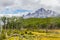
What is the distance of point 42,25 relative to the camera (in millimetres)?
81875

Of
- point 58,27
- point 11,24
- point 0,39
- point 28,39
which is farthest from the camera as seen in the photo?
point 58,27

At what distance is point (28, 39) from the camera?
61.1 ft

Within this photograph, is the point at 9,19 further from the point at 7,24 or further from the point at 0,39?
the point at 0,39

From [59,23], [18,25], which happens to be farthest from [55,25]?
[18,25]

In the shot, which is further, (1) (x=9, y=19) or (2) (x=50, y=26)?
(2) (x=50, y=26)

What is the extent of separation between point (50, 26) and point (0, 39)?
218 ft

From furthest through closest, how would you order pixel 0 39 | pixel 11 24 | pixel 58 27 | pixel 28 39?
pixel 58 27, pixel 11 24, pixel 28 39, pixel 0 39

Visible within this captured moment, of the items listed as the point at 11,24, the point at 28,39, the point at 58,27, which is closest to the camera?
the point at 28,39

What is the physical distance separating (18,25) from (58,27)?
75.7 ft

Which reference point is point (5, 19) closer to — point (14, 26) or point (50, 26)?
point (14, 26)

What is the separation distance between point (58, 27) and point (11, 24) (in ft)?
87.6

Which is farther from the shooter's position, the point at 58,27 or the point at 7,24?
the point at 58,27

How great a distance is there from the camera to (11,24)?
61.6 m

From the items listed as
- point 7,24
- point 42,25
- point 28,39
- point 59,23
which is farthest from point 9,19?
point 28,39
